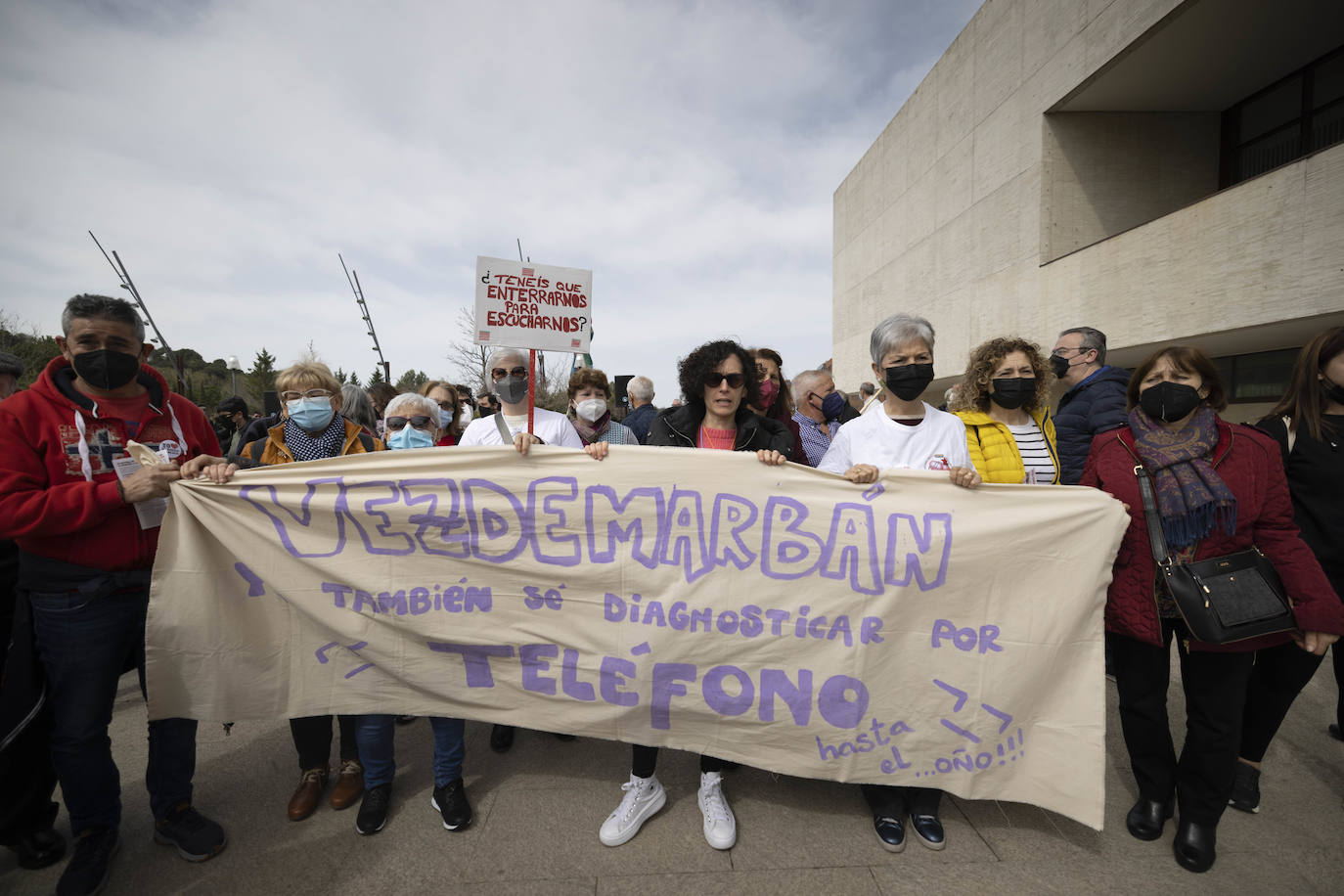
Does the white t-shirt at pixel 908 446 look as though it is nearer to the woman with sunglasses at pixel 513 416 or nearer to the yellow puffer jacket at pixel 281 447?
the woman with sunglasses at pixel 513 416

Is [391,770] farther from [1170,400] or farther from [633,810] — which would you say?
[1170,400]

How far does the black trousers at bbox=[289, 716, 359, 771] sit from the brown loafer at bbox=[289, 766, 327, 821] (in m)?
0.03

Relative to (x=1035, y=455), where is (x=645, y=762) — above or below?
below

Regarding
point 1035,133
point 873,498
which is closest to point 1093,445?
point 873,498

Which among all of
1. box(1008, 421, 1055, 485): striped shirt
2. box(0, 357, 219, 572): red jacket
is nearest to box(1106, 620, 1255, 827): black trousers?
box(1008, 421, 1055, 485): striped shirt

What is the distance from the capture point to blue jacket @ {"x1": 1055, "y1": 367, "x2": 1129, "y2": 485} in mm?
3104

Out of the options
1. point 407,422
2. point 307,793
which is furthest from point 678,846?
point 407,422

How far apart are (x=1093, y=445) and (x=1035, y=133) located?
10377 mm

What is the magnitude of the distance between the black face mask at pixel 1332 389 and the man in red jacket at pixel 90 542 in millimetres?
4769

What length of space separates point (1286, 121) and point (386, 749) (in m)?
12.8

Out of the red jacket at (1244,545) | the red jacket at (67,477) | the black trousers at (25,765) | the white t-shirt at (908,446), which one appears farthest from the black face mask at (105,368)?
the red jacket at (1244,545)

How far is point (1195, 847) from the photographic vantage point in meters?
2.13

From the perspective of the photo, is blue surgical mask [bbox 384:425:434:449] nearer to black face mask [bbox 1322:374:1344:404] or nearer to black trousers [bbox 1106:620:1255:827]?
black trousers [bbox 1106:620:1255:827]

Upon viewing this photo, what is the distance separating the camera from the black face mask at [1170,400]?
2174 mm
